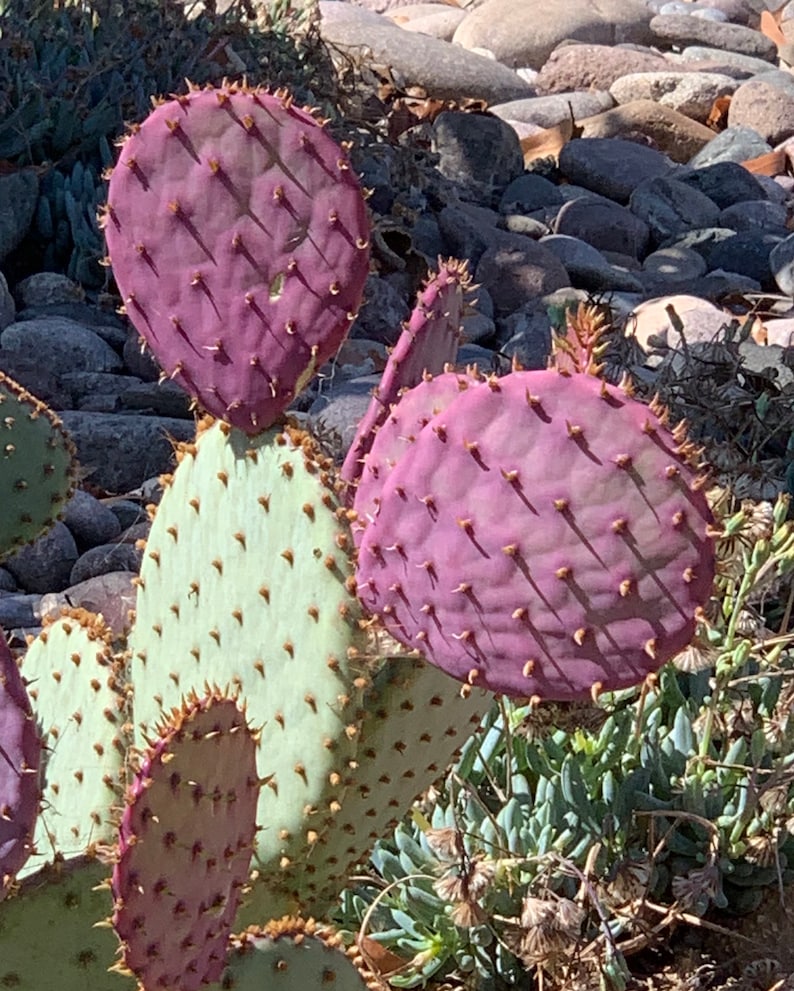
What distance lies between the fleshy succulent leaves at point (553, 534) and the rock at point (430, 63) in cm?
769

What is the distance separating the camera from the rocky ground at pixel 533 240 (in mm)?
3373

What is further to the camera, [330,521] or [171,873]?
[330,521]

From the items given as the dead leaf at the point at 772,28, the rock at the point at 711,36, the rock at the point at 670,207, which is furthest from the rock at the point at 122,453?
the dead leaf at the point at 772,28

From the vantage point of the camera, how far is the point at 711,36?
40.9 ft

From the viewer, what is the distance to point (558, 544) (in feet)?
3.60

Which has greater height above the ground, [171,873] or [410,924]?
[171,873]

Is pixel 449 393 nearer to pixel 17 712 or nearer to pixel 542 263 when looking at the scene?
pixel 17 712

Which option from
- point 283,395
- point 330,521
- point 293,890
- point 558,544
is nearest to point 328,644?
point 330,521

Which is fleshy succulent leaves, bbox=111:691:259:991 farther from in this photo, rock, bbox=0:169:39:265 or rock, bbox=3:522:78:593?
rock, bbox=0:169:39:265

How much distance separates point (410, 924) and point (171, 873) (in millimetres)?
956

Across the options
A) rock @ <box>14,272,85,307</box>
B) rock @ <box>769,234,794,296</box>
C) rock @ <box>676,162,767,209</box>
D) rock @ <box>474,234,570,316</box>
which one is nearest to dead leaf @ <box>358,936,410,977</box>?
rock @ <box>14,272,85,307</box>

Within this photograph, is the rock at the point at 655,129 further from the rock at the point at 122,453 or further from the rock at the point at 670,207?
the rock at the point at 122,453

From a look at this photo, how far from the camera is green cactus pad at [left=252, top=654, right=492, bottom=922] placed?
1.57 m

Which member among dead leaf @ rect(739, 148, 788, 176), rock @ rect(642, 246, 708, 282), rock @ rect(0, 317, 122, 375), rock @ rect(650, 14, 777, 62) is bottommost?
rock @ rect(650, 14, 777, 62)
